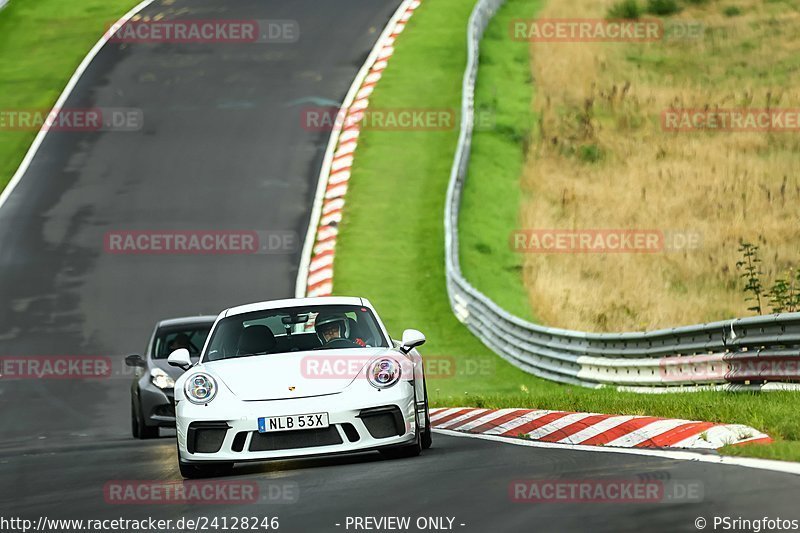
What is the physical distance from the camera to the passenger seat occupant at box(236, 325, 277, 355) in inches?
444

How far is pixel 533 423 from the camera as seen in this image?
12734 mm

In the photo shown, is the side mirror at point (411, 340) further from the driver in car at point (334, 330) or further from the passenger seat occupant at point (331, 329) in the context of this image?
the passenger seat occupant at point (331, 329)

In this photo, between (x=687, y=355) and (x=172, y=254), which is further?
(x=172, y=254)

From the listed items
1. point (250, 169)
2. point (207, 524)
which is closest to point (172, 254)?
point (250, 169)

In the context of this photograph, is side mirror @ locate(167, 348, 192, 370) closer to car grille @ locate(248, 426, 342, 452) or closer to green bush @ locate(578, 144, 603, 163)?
car grille @ locate(248, 426, 342, 452)

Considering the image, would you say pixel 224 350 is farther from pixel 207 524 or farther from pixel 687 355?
pixel 687 355

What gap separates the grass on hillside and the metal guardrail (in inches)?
10.1

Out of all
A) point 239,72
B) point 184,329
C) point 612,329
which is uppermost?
point 239,72

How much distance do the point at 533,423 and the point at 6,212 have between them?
61.1 ft

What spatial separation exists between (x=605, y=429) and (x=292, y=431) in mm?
2677

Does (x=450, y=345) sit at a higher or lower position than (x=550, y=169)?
lower

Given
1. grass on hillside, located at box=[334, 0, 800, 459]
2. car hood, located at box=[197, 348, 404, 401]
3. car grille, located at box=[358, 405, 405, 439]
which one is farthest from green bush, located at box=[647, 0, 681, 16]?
car grille, located at box=[358, 405, 405, 439]

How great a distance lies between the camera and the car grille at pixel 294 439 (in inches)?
398

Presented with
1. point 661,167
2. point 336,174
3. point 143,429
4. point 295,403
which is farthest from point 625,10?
point 295,403
